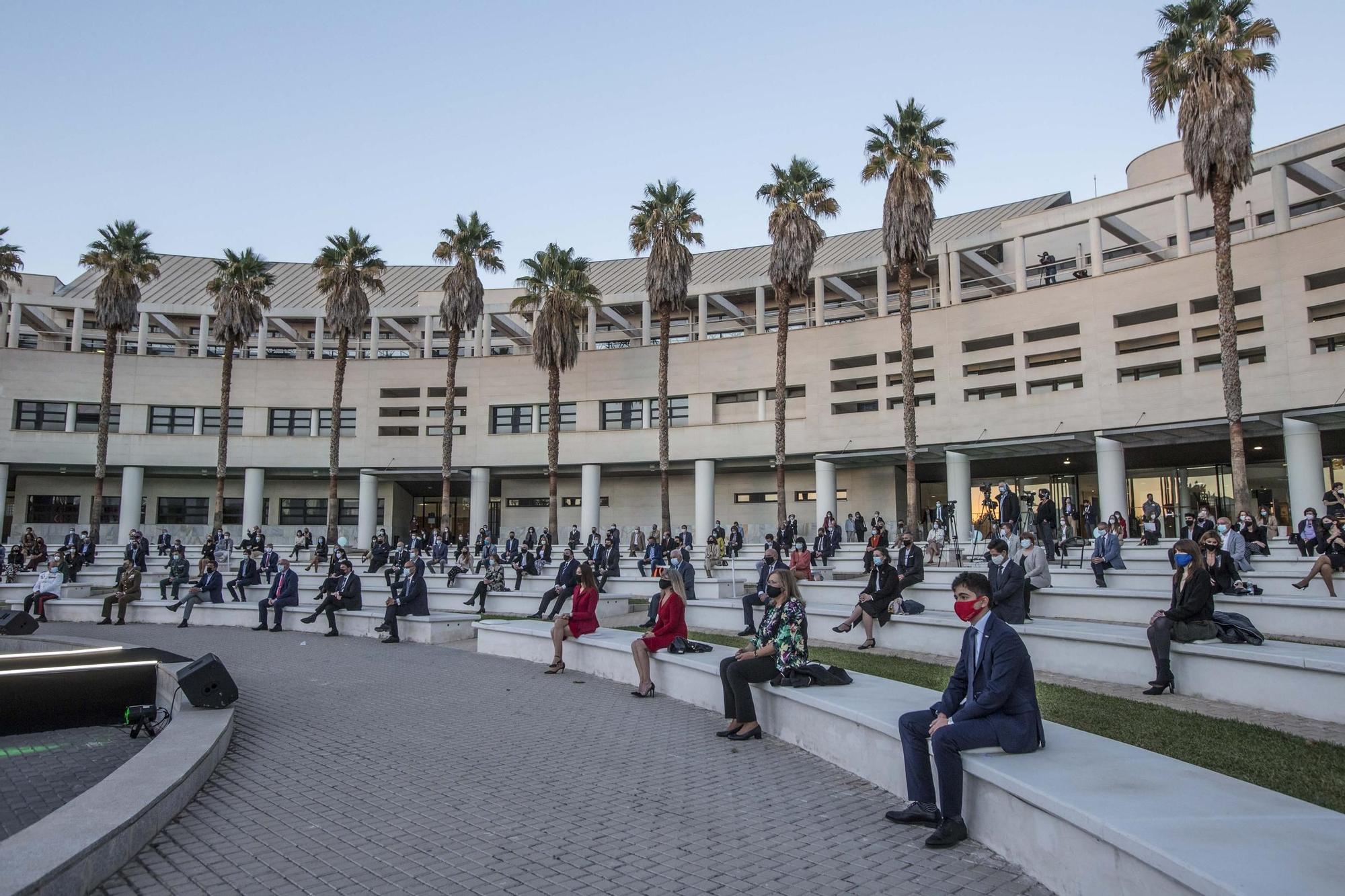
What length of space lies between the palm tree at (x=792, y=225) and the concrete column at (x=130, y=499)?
32581 mm

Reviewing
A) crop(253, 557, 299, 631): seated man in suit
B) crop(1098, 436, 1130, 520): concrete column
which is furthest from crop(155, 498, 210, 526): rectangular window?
crop(1098, 436, 1130, 520): concrete column

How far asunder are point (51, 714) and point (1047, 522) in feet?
58.5

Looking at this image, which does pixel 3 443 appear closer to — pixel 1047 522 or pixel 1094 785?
pixel 1047 522

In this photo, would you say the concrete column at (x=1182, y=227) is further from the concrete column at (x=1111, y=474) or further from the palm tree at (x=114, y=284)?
the palm tree at (x=114, y=284)

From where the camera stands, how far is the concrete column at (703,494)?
1564 inches

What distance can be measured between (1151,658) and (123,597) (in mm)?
21345

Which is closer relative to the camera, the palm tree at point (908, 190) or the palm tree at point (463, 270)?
the palm tree at point (908, 190)

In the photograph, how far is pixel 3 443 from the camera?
42.1 meters

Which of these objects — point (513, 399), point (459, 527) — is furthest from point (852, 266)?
point (459, 527)

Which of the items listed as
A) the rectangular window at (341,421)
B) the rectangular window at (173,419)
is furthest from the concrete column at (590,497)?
the rectangular window at (173,419)

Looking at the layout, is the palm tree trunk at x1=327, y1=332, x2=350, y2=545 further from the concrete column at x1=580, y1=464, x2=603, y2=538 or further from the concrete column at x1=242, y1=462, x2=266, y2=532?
the concrete column at x1=580, y1=464, x2=603, y2=538

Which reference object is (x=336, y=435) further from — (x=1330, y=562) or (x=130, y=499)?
(x=1330, y=562)

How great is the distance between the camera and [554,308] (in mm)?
36344

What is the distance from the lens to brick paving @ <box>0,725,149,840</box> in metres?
6.95
